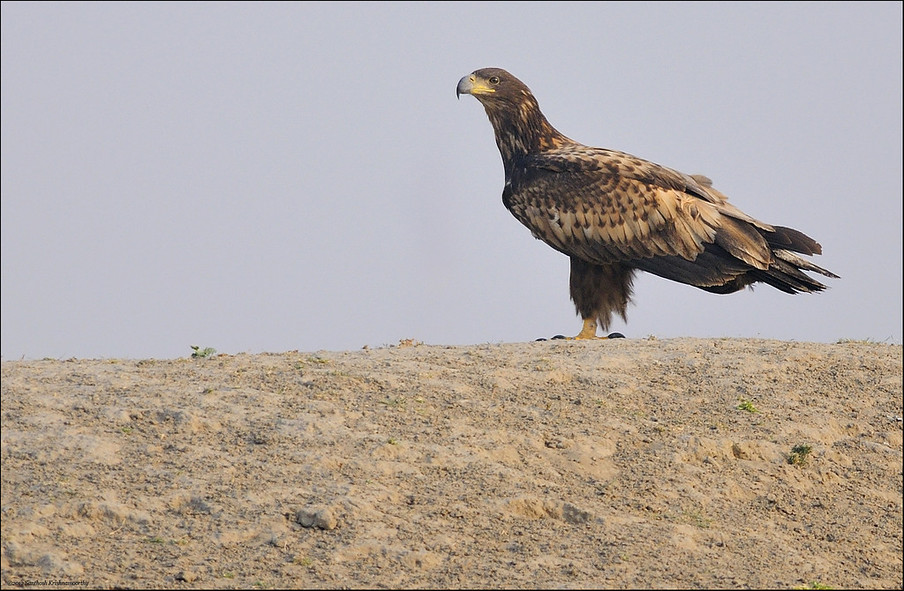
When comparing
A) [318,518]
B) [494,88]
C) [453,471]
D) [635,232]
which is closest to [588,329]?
[635,232]

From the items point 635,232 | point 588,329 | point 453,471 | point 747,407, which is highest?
point 635,232

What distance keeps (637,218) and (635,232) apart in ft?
0.50

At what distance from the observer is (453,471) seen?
8156 mm

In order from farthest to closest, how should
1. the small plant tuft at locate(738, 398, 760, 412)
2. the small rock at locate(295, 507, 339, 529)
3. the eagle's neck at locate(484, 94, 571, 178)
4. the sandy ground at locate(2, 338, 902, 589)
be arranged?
1. the eagle's neck at locate(484, 94, 571, 178)
2. the small plant tuft at locate(738, 398, 760, 412)
3. the small rock at locate(295, 507, 339, 529)
4. the sandy ground at locate(2, 338, 902, 589)

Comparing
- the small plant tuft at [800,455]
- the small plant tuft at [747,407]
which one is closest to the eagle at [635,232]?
the small plant tuft at [747,407]

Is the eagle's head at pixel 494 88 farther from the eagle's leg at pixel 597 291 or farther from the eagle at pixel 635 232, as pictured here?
the eagle's leg at pixel 597 291

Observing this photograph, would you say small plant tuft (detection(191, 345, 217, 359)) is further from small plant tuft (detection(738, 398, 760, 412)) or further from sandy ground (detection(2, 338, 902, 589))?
small plant tuft (detection(738, 398, 760, 412))

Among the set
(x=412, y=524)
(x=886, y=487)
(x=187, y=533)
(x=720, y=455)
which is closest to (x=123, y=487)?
(x=187, y=533)

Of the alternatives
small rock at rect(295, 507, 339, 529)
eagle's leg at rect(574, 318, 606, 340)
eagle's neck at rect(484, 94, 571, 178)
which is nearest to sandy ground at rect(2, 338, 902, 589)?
small rock at rect(295, 507, 339, 529)

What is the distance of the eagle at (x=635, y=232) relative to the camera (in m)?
12.5

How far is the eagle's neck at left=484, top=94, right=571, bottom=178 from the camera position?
1390cm

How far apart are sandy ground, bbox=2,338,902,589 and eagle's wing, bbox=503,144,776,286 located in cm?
210

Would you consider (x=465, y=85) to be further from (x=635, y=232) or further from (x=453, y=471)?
(x=453, y=471)

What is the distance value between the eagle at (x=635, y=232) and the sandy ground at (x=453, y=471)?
2041mm
